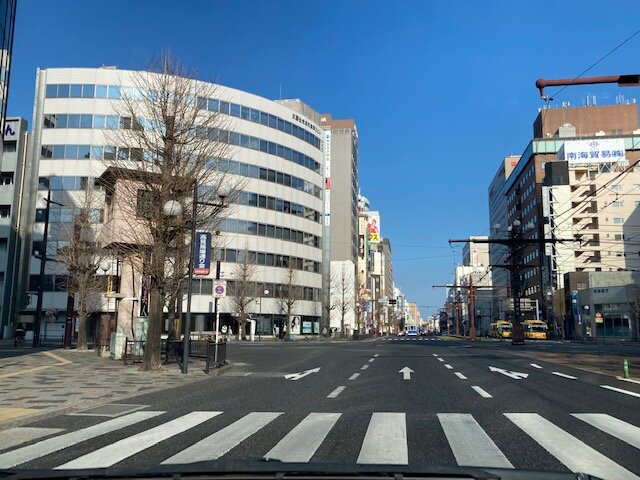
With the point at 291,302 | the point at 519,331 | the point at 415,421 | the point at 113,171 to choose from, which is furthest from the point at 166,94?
the point at 291,302

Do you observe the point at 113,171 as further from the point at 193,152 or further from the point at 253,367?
the point at 253,367

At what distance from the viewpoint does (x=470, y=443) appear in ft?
22.3

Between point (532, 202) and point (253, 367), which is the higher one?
point (532, 202)

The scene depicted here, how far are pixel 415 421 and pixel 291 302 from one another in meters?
51.9

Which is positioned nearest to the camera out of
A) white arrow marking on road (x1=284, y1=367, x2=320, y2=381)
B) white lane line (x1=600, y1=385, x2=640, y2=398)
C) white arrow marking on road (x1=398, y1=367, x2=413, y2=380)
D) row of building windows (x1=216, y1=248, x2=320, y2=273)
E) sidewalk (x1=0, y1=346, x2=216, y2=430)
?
sidewalk (x1=0, y1=346, x2=216, y2=430)

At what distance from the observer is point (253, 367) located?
66.6 ft

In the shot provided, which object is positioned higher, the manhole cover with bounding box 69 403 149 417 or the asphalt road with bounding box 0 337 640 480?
the asphalt road with bounding box 0 337 640 480

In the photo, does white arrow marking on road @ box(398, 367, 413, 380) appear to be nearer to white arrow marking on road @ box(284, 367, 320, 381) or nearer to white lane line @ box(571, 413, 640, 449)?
white arrow marking on road @ box(284, 367, 320, 381)

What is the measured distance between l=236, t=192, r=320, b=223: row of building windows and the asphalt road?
4700 centimetres

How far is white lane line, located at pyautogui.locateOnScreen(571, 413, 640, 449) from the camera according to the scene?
7164mm

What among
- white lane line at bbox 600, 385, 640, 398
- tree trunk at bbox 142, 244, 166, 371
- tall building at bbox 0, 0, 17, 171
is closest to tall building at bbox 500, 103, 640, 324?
white lane line at bbox 600, 385, 640, 398

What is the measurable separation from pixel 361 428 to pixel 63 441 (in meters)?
4.21

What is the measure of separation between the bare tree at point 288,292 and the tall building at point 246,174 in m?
0.52

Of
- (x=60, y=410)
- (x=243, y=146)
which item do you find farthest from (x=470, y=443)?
(x=243, y=146)
